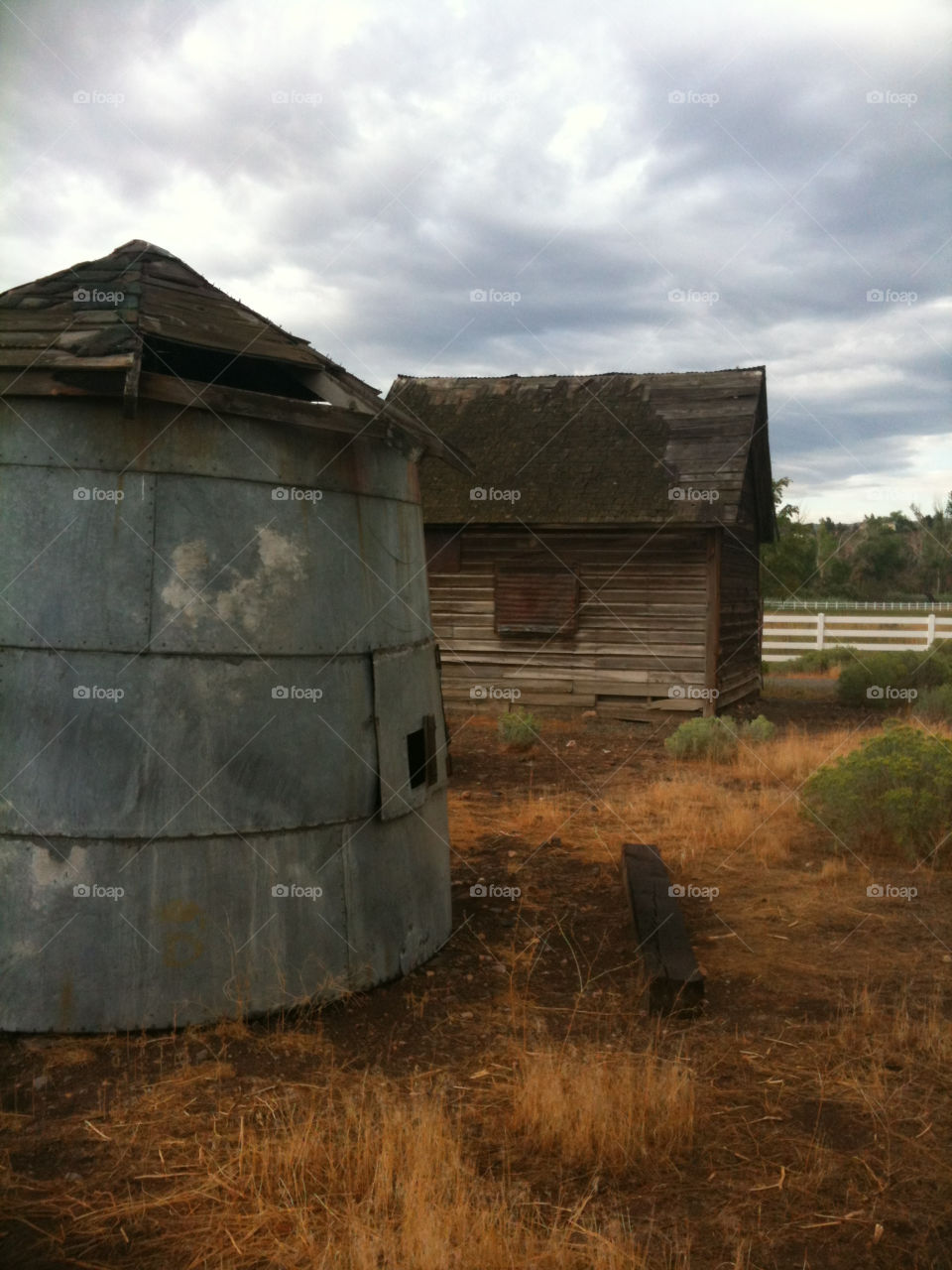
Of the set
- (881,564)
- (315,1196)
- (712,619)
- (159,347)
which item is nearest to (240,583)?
(159,347)

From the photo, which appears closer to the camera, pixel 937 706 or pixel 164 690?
pixel 164 690

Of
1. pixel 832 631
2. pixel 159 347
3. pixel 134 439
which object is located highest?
pixel 159 347

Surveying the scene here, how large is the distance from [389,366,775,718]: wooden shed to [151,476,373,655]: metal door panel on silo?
431 inches

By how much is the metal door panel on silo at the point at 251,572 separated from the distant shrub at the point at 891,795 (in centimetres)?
547

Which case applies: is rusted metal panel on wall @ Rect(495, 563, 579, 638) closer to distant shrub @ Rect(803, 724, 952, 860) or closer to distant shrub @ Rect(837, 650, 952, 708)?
distant shrub @ Rect(837, 650, 952, 708)

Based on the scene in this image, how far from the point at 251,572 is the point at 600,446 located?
12.8m

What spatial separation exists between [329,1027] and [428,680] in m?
2.22

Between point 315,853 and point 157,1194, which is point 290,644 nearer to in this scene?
point 315,853

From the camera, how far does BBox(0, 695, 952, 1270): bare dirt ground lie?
3676mm

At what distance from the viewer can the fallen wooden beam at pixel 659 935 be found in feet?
19.1

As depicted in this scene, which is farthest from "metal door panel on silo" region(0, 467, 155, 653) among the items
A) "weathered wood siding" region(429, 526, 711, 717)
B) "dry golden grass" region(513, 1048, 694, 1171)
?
"weathered wood siding" region(429, 526, 711, 717)

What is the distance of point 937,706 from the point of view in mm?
16016

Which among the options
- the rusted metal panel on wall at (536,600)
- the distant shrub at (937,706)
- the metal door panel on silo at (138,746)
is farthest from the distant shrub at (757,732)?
the metal door panel on silo at (138,746)

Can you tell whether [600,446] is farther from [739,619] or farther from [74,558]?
[74,558]
